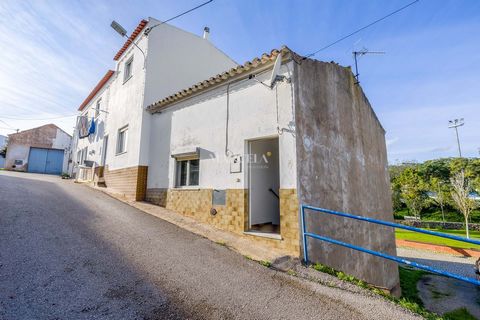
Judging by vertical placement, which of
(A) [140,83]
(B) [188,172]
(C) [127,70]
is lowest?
(B) [188,172]

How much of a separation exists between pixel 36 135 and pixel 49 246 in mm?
28734

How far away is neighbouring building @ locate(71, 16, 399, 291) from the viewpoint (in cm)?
559

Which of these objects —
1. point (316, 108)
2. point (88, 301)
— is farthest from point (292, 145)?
point (88, 301)

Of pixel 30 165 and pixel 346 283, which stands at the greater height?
pixel 30 165

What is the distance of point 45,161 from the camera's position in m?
26.0

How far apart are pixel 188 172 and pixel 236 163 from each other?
7.82ft

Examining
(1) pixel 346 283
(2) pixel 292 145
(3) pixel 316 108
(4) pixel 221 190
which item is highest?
(3) pixel 316 108

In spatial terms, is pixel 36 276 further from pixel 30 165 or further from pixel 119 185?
pixel 30 165

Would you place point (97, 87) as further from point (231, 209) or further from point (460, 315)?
point (460, 315)

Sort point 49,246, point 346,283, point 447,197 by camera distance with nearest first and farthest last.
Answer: point 346,283 < point 49,246 < point 447,197

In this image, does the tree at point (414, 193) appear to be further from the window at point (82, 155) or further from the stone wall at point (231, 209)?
the window at point (82, 155)

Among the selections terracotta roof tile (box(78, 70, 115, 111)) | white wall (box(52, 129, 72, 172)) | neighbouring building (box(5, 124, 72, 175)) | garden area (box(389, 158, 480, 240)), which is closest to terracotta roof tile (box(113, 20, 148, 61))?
terracotta roof tile (box(78, 70, 115, 111))

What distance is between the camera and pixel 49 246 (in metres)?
4.44

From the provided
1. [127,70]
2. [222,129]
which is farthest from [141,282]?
[127,70]
